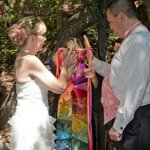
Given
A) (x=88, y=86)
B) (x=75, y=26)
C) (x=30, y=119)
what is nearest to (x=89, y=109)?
(x=88, y=86)

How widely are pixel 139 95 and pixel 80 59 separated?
1.02 metres

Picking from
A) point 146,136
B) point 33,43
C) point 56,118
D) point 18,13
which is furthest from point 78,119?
point 18,13

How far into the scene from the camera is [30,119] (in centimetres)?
389

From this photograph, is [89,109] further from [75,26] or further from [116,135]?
[75,26]

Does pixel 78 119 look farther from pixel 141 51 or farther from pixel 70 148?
pixel 141 51

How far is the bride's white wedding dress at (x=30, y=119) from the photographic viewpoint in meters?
3.89

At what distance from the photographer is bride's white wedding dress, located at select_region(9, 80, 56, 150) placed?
12.8 feet

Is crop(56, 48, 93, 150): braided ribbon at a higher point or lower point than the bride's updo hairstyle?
lower

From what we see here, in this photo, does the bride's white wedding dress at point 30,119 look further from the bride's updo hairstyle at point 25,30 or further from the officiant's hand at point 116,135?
the officiant's hand at point 116,135

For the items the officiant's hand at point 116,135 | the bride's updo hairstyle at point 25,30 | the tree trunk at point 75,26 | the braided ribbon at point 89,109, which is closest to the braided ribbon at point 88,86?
the braided ribbon at point 89,109

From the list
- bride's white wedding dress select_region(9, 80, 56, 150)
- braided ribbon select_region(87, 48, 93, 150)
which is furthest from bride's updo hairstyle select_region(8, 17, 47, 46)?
braided ribbon select_region(87, 48, 93, 150)

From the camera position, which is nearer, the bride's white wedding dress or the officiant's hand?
the officiant's hand

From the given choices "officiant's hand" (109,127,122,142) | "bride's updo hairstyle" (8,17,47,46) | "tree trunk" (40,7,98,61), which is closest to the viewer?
"officiant's hand" (109,127,122,142)

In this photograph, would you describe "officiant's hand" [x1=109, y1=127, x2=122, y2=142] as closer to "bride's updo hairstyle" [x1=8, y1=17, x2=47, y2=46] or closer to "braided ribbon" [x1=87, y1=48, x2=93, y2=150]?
"braided ribbon" [x1=87, y1=48, x2=93, y2=150]
